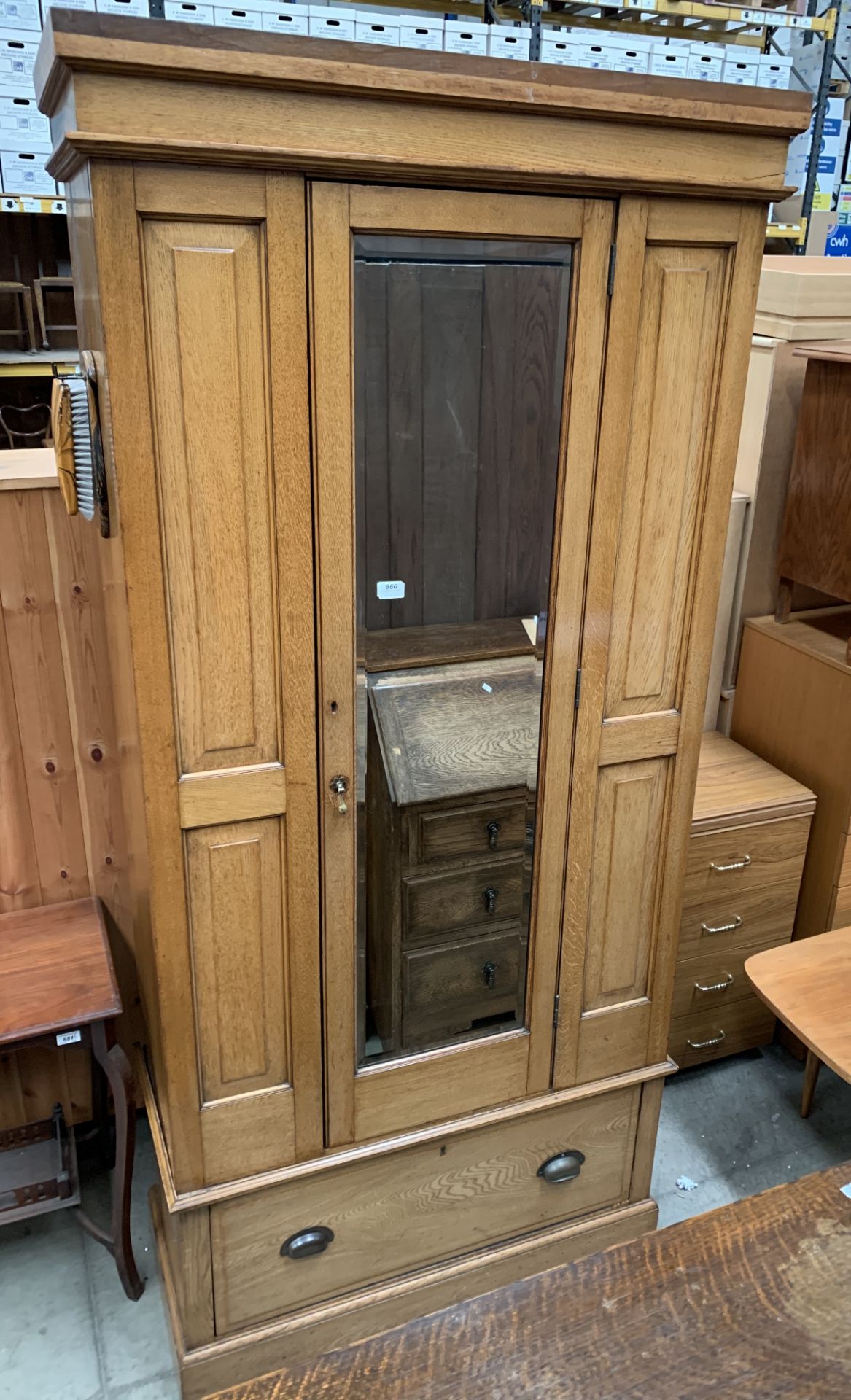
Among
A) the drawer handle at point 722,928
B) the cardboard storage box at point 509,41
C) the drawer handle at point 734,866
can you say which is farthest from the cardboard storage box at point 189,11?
the drawer handle at point 722,928

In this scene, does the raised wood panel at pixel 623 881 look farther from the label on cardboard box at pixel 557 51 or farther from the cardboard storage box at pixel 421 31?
the label on cardboard box at pixel 557 51

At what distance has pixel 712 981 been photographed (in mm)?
2418

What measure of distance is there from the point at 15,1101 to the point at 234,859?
1.00 m

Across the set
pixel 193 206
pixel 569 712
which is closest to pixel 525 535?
pixel 569 712

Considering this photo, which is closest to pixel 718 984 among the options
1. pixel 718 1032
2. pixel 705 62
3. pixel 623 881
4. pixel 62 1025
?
pixel 718 1032

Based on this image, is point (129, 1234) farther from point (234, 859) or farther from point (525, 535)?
point (525, 535)

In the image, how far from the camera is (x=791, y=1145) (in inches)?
91.5

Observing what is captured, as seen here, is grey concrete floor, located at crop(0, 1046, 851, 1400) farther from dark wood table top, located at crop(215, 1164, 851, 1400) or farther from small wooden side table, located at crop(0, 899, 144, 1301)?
dark wood table top, located at crop(215, 1164, 851, 1400)

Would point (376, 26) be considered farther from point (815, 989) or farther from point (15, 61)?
point (815, 989)

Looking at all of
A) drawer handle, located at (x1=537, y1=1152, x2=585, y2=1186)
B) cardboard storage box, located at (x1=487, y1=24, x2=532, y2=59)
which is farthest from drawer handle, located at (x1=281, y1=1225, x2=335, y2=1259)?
cardboard storage box, located at (x1=487, y1=24, x2=532, y2=59)

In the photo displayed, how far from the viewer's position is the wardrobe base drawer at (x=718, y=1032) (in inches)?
96.3

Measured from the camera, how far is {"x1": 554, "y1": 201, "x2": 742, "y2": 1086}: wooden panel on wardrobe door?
1471 millimetres

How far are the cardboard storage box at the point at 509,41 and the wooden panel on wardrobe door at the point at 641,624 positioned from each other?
5.91ft

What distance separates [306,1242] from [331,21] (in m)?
2.77
